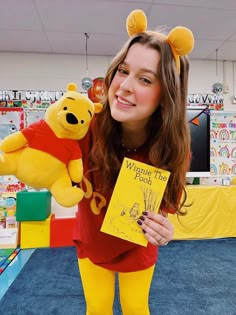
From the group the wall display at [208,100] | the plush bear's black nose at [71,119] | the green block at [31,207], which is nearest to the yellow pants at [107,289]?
the plush bear's black nose at [71,119]

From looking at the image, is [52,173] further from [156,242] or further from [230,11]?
[230,11]

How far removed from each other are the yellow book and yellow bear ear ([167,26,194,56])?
33cm

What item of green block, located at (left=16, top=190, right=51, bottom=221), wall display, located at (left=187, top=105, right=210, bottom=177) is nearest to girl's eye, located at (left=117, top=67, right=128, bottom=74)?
green block, located at (left=16, top=190, right=51, bottom=221)

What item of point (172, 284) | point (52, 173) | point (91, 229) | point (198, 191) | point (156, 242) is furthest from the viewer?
point (198, 191)

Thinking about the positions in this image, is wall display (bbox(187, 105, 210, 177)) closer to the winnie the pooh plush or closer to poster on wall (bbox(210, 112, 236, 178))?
poster on wall (bbox(210, 112, 236, 178))

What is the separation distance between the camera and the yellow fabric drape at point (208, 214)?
8.33ft

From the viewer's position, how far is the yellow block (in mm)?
2354

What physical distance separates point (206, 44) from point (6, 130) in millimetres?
2378

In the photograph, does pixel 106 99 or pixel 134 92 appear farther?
pixel 106 99

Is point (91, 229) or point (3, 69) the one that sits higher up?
point (3, 69)

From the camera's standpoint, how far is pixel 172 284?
1704mm

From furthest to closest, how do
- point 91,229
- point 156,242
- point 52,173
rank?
1. point 91,229
2. point 156,242
3. point 52,173

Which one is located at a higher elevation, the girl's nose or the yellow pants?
the girl's nose

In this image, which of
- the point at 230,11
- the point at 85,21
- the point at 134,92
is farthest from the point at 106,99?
the point at 230,11
